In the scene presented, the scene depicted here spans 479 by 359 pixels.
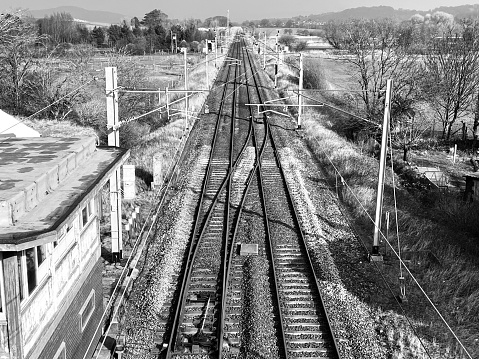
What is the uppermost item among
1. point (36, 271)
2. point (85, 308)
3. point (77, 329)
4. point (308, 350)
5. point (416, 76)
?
point (416, 76)

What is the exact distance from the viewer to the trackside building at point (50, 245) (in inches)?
233

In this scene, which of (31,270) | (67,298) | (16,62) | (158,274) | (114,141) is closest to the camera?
(31,270)

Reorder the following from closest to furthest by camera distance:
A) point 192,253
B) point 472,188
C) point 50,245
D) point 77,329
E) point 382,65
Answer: point 50,245, point 77,329, point 192,253, point 472,188, point 382,65

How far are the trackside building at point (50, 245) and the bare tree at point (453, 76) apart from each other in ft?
85.9

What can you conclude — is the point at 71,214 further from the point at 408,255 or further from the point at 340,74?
the point at 340,74

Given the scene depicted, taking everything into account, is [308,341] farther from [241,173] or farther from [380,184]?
[241,173]

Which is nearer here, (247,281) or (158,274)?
(247,281)

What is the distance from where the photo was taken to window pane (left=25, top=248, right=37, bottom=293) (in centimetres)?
654

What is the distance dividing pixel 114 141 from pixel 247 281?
4.24m

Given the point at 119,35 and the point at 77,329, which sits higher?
the point at 119,35

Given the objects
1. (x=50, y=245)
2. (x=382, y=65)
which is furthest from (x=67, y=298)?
(x=382, y=65)

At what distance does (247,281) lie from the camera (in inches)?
463

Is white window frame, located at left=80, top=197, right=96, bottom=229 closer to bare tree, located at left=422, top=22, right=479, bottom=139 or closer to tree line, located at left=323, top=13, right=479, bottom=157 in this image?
tree line, located at left=323, top=13, right=479, bottom=157

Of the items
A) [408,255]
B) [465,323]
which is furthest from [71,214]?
[408,255]
